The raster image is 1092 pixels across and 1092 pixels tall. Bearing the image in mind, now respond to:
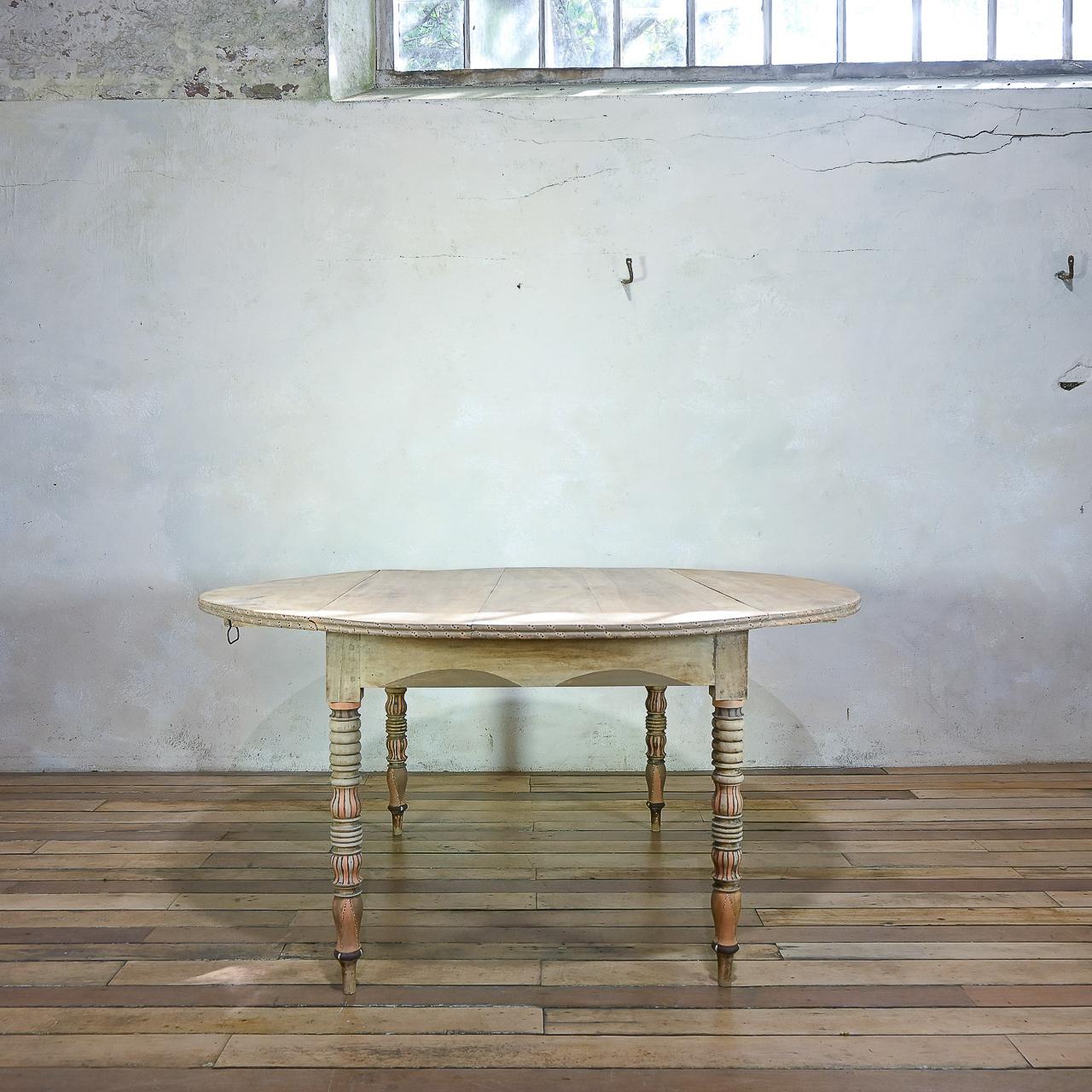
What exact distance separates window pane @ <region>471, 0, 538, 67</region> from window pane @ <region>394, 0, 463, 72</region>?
0.23 ft

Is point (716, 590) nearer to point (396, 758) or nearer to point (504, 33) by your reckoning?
point (396, 758)

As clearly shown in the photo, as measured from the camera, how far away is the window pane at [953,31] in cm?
369

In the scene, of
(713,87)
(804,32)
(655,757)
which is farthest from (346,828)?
(804,32)

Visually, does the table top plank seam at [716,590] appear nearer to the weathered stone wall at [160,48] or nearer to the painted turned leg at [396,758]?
the painted turned leg at [396,758]

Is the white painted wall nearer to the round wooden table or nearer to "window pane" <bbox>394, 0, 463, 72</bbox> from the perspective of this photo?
"window pane" <bbox>394, 0, 463, 72</bbox>

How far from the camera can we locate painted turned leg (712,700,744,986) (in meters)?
2.00

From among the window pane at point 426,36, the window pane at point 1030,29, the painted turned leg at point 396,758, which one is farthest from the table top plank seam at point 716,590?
the window pane at point 1030,29

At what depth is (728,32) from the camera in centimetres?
372

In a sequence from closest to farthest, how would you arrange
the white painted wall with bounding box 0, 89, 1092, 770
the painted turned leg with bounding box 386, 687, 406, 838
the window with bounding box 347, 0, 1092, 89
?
the painted turned leg with bounding box 386, 687, 406, 838
the white painted wall with bounding box 0, 89, 1092, 770
the window with bounding box 347, 0, 1092, 89

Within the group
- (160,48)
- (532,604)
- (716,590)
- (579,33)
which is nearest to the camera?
(532,604)

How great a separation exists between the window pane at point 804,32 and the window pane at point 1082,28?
36.6 inches

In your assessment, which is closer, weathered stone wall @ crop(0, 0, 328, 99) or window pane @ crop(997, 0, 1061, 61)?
weathered stone wall @ crop(0, 0, 328, 99)

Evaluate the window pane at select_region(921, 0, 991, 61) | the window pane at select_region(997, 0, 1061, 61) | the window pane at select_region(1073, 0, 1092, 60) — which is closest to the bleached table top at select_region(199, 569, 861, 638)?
the window pane at select_region(921, 0, 991, 61)

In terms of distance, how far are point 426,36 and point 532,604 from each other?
277 cm
